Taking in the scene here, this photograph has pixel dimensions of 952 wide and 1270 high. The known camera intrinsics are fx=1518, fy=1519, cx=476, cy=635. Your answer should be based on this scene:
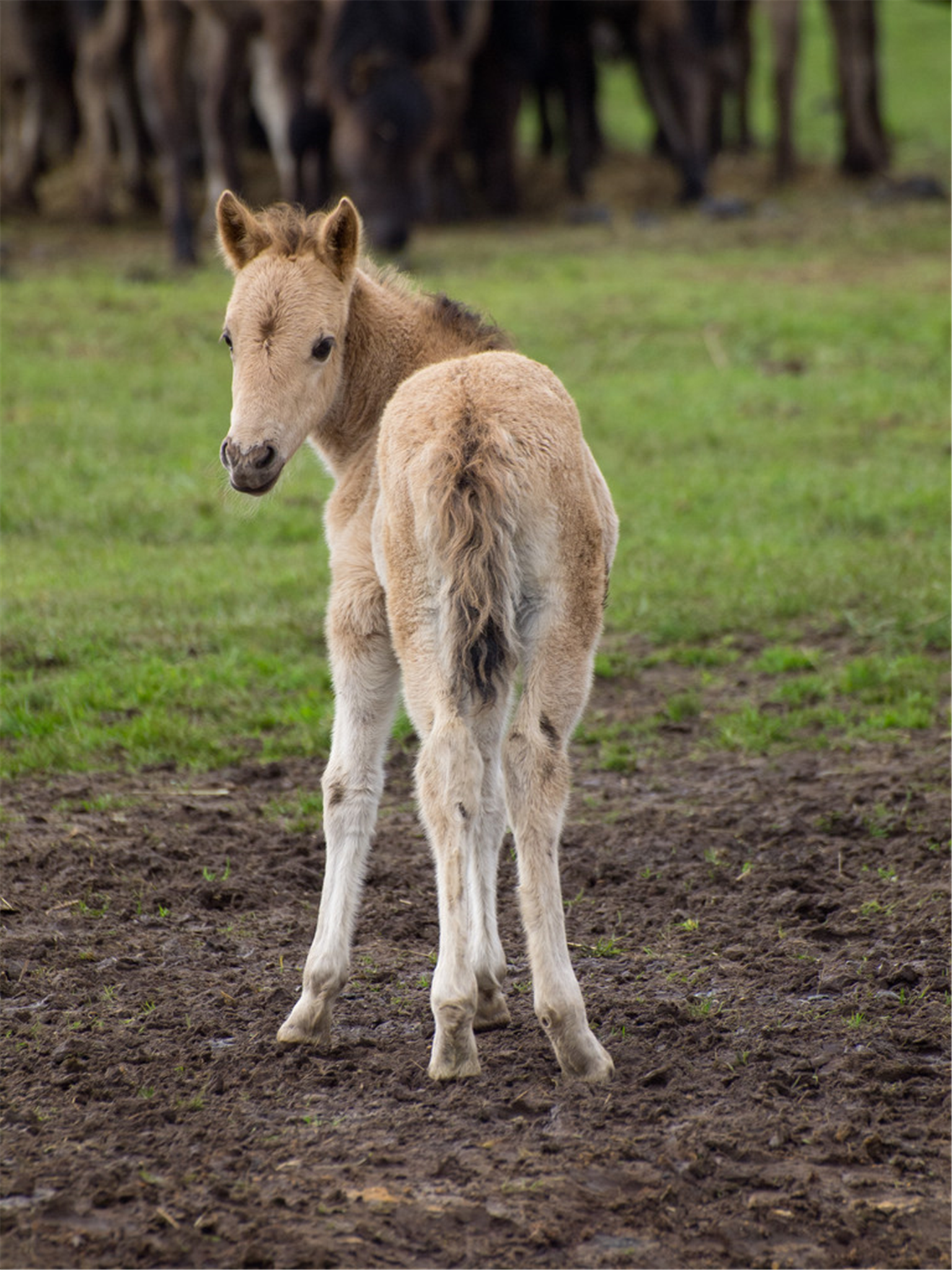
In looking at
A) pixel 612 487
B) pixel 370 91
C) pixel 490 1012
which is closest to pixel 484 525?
pixel 490 1012

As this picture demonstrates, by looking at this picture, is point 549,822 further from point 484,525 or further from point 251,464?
point 251,464

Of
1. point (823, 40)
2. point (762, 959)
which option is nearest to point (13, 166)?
point (762, 959)

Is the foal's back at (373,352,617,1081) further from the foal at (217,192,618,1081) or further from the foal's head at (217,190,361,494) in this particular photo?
the foal's head at (217,190,361,494)

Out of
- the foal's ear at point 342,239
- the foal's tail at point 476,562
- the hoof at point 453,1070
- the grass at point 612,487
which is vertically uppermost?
the foal's ear at point 342,239

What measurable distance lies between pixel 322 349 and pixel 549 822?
5.01 ft

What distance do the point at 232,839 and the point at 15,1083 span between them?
5.79 ft

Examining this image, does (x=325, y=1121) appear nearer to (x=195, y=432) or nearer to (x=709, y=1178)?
(x=709, y=1178)

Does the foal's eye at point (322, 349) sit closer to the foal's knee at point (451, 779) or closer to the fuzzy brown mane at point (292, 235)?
the fuzzy brown mane at point (292, 235)

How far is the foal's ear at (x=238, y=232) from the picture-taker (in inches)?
169

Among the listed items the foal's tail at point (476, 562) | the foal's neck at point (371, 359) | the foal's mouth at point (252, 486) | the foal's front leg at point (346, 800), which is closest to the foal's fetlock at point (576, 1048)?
the foal's front leg at point (346, 800)

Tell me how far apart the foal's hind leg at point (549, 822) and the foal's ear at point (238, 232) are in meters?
1.56

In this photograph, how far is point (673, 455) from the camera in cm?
1019

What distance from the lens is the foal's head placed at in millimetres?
3955

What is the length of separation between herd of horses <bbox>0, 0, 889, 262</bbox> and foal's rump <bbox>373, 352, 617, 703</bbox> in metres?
10.8
